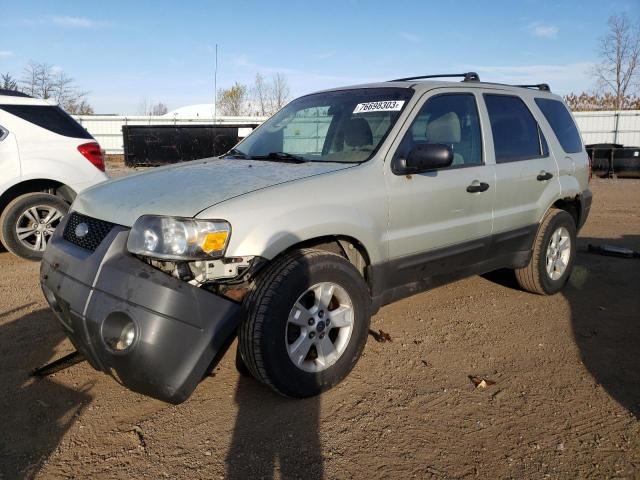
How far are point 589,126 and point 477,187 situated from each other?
24.3 metres

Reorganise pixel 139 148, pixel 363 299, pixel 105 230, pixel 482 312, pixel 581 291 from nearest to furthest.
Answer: pixel 105 230 < pixel 363 299 < pixel 482 312 < pixel 581 291 < pixel 139 148

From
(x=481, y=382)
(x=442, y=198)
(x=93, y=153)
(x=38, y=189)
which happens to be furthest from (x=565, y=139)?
(x=38, y=189)

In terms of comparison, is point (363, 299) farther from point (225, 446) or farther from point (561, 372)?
point (561, 372)

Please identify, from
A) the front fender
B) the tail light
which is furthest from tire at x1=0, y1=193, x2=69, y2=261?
the front fender

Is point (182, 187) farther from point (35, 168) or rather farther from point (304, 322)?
point (35, 168)

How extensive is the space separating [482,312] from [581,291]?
51.7 inches

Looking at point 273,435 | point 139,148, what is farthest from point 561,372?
point 139,148

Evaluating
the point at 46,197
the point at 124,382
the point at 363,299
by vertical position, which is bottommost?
the point at 124,382

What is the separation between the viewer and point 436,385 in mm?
3258

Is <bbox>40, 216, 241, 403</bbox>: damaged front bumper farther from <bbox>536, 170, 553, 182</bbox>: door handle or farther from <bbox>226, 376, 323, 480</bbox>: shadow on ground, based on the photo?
<bbox>536, 170, 553, 182</bbox>: door handle

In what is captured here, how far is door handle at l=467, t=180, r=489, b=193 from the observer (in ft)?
12.8

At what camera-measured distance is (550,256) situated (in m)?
4.98

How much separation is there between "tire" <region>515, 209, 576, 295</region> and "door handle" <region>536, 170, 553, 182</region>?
0.38m

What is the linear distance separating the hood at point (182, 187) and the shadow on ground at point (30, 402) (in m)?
1.07
